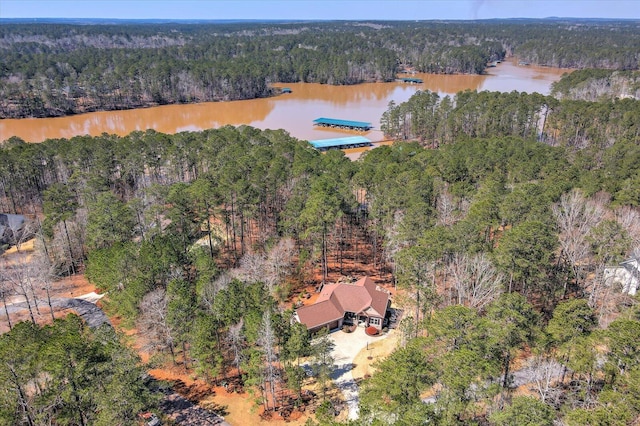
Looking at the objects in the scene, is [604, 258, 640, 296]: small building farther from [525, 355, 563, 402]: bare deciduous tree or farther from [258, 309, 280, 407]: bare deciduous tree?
[258, 309, 280, 407]: bare deciduous tree

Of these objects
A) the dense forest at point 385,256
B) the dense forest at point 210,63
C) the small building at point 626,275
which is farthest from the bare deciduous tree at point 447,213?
the dense forest at point 210,63

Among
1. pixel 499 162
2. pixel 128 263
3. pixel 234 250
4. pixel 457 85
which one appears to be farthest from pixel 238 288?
pixel 457 85

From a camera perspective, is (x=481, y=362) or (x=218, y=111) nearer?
(x=481, y=362)

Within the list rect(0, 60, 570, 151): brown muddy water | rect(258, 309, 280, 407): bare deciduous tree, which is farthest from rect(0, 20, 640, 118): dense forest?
rect(258, 309, 280, 407): bare deciduous tree

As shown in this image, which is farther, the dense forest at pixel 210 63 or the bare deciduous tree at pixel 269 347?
the dense forest at pixel 210 63

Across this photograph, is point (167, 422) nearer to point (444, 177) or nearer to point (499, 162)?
point (444, 177)

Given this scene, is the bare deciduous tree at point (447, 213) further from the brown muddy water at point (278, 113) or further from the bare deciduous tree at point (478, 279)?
the brown muddy water at point (278, 113)

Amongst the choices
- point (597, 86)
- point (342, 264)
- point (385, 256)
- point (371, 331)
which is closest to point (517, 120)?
point (597, 86)
